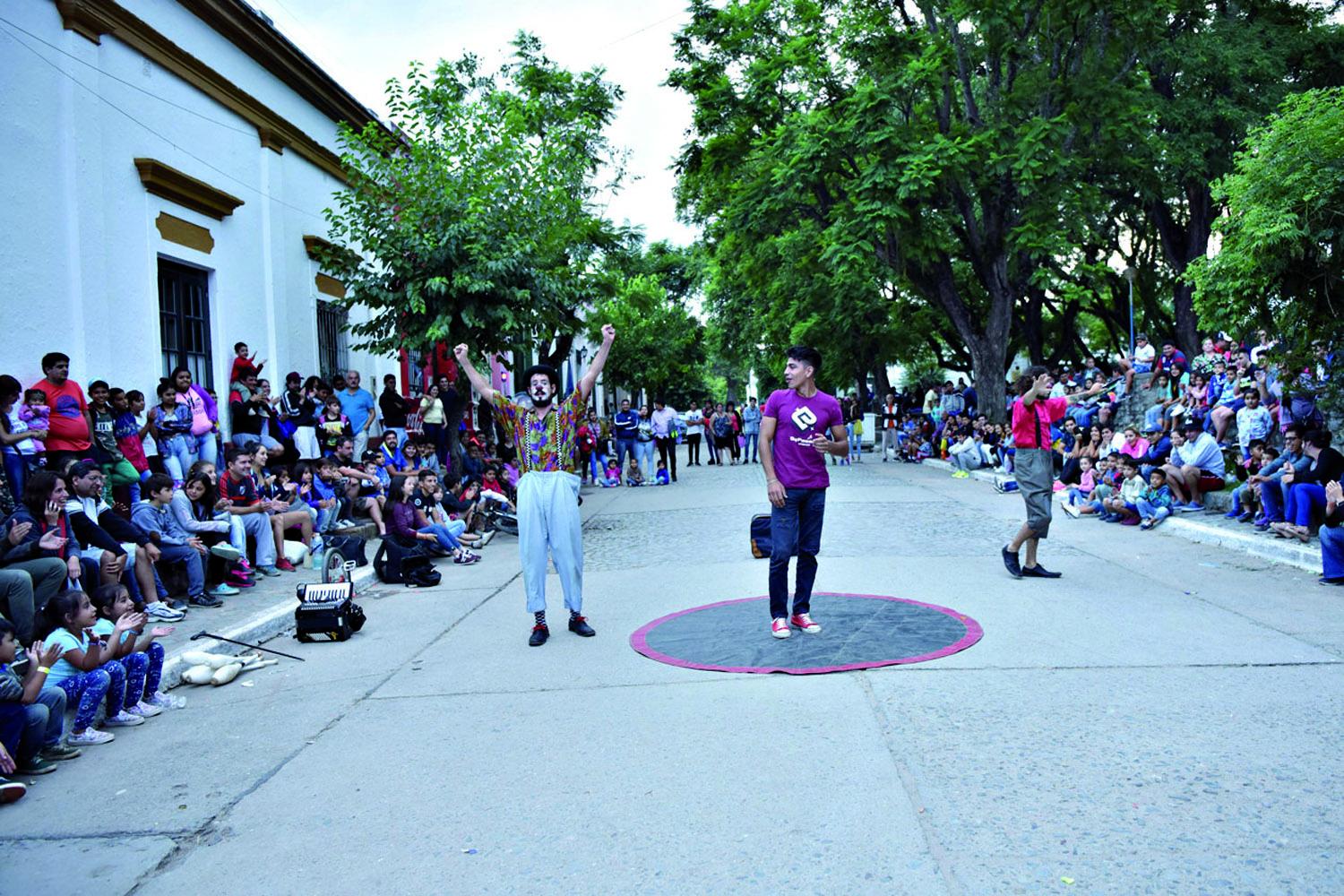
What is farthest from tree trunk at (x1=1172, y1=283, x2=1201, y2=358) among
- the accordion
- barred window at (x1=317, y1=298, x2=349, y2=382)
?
the accordion

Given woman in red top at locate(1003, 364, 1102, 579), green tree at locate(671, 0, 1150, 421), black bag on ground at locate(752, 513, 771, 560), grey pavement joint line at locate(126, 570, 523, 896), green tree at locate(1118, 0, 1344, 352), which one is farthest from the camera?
green tree at locate(1118, 0, 1344, 352)

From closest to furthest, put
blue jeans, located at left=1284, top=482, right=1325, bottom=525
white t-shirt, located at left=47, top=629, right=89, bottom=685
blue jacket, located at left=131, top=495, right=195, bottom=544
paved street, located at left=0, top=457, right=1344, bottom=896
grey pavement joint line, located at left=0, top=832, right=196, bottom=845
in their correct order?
paved street, located at left=0, top=457, right=1344, bottom=896 → grey pavement joint line, located at left=0, top=832, right=196, bottom=845 → white t-shirt, located at left=47, top=629, right=89, bottom=685 → blue jacket, located at left=131, top=495, right=195, bottom=544 → blue jeans, located at left=1284, top=482, right=1325, bottom=525

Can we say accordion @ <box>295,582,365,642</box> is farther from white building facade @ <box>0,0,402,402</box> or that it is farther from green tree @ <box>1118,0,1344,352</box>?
green tree @ <box>1118,0,1344,352</box>

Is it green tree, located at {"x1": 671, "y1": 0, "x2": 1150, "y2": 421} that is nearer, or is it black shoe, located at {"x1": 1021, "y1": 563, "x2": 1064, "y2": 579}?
black shoe, located at {"x1": 1021, "y1": 563, "x2": 1064, "y2": 579}

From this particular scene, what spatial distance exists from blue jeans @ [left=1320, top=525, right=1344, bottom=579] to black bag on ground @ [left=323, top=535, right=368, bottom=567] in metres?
9.29

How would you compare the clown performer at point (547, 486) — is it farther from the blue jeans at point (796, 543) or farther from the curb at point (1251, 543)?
the curb at point (1251, 543)

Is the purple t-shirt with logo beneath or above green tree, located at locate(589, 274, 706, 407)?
beneath

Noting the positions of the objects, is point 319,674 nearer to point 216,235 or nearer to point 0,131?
point 0,131

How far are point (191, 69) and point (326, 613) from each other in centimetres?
835

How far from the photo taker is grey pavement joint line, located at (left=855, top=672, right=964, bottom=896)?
132 inches

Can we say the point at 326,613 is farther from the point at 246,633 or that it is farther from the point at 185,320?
the point at 185,320

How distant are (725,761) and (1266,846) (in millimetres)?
2051

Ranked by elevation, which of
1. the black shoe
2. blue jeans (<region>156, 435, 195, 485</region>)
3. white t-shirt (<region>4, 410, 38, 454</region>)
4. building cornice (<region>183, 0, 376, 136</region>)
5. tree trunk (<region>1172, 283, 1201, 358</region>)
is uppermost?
building cornice (<region>183, 0, 376, 136</region>)

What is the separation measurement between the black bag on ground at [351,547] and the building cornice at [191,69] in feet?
18.9
